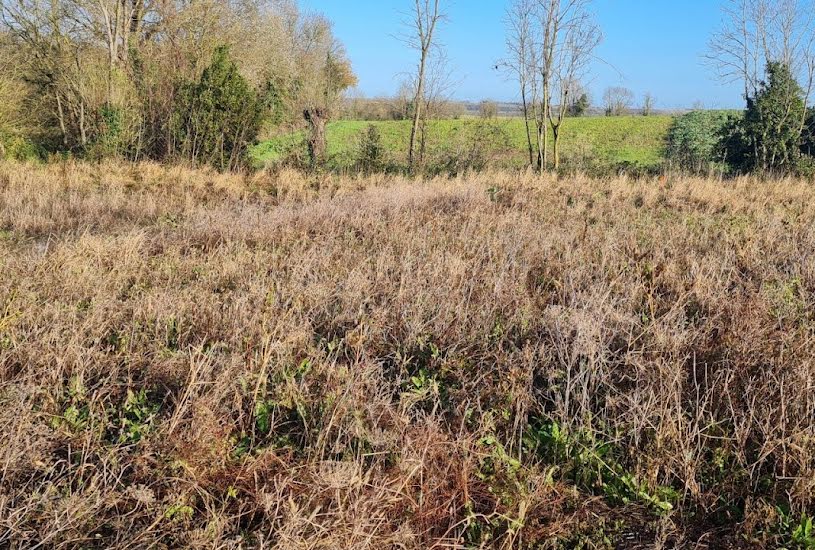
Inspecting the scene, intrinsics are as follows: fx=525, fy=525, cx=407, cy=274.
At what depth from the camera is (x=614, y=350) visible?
340 cm

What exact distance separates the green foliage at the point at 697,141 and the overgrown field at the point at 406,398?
1142cm

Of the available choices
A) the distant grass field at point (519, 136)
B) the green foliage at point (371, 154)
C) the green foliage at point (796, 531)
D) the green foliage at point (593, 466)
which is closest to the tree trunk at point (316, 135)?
the green foliage at point (371, 154)

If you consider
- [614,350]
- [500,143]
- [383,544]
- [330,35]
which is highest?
[330,35]

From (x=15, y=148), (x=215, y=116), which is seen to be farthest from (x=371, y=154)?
(x=15, y=148)

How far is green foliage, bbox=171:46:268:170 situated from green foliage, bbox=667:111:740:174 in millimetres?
12221

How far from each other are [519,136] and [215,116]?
20910mm

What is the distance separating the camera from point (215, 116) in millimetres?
13766

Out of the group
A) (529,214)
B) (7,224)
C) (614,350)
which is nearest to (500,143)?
(529,214)

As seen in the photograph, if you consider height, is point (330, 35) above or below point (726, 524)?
above

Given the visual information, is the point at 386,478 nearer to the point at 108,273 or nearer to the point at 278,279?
the point at 278,279

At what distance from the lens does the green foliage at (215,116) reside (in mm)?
13555

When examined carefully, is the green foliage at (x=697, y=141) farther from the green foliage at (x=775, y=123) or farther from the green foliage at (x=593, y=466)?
the green foliage at (x=593, y=466)

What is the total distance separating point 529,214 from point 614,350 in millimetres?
4693

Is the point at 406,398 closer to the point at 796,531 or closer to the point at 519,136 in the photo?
the point at 796,531
